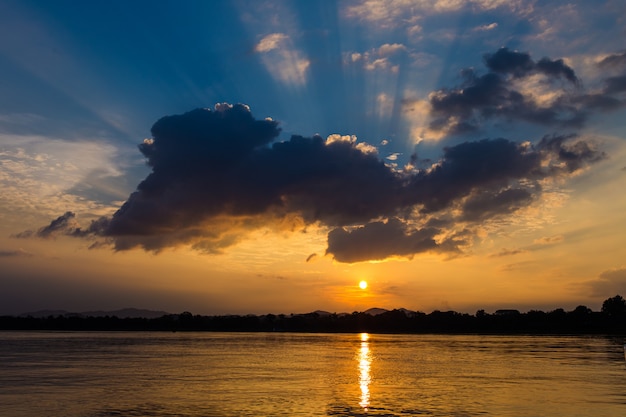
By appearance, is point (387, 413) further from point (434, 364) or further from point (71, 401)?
point (434, 364)

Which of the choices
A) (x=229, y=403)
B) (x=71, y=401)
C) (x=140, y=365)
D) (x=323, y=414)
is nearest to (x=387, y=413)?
(x=323, y=414)

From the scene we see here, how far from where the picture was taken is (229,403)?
152ft

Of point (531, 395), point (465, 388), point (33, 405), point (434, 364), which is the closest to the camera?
point (33, 405)

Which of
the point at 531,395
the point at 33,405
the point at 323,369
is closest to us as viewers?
the point at 33,405

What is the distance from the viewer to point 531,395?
5238 centimetres

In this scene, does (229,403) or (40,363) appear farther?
(40,363)

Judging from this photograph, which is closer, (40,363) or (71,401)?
(71,401)

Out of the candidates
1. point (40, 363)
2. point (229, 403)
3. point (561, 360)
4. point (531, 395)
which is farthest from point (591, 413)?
point (40, 363)

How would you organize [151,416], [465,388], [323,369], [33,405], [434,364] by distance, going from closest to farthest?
[151,416] < [33,405] < [465,388] < [323,369] < [434,364]

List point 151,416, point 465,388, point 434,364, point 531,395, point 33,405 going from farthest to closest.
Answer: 1. point 434,364
2. point 465,388
3. point 531,395
4. point 33,405
5. point 151,416

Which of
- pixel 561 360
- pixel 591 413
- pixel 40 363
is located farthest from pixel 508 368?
pixel 40 363

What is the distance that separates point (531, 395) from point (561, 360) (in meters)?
46.6

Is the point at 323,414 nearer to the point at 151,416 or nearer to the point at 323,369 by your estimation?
the point at 151,416

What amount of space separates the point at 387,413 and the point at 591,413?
46.8ft
